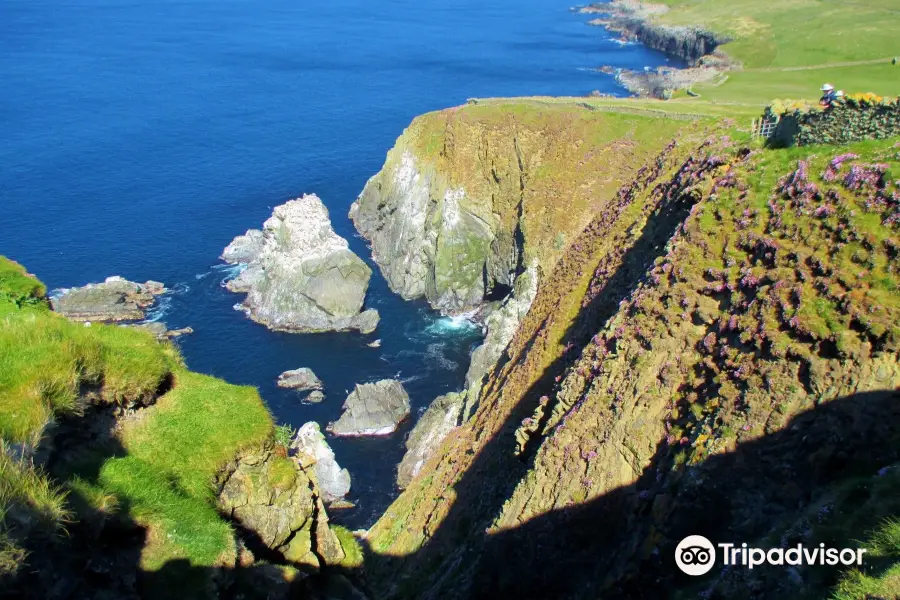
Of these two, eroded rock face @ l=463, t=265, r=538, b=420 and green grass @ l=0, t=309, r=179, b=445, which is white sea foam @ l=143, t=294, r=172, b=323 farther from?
green grass @ l=0, t=309, r=179, b=445

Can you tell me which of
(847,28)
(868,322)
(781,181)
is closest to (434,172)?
(781,181)

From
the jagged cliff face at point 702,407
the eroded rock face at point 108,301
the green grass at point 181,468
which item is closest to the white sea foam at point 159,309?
the eroded rock face at point 108,301

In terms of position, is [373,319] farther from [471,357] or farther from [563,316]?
[563,316]

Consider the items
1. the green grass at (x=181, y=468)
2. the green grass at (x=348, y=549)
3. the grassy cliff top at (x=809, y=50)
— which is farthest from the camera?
the grassy cliff top at (x=809, y=50)

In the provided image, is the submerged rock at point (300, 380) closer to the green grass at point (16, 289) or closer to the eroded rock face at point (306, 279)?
the eroded rock face at point (306, 279)

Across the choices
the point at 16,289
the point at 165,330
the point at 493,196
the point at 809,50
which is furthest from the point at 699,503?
the point at 809,50

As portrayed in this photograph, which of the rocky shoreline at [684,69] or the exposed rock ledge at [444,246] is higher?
the rocky shoreline at [684,69]
